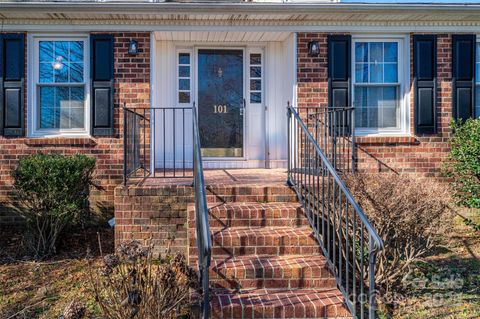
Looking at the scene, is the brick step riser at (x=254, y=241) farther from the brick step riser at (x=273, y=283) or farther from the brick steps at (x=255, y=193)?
the brick steps at (x=255, y=193)

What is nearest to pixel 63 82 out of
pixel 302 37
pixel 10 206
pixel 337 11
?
pixel 10 206

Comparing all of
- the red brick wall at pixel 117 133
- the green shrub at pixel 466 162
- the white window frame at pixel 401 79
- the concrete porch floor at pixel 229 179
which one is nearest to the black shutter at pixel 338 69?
the white window frame at pixel 401 79

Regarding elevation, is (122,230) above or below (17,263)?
above

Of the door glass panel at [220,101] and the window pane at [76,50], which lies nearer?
the window pane at [76,50]

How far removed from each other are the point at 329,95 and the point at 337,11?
1.24 metres

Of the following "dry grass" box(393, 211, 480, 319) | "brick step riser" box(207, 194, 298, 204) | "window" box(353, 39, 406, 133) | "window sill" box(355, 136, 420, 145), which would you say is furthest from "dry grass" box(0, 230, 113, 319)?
"window" box(353, 39, 406, 133)

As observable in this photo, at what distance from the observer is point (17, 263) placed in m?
5.24

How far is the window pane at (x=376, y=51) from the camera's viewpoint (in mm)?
6977

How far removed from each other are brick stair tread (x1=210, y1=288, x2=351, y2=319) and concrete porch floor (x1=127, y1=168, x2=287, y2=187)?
1.74 m

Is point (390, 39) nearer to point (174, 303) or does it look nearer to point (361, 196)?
point (361, 196)

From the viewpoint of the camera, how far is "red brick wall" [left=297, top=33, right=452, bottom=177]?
6789mm

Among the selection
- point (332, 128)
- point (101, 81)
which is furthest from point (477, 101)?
point (101, 81)

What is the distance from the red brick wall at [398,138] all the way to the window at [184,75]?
6.23ft

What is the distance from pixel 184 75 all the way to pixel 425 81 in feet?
12.8
